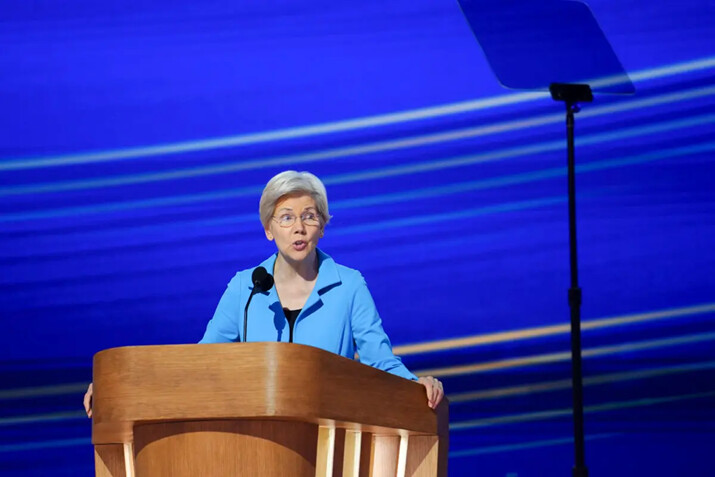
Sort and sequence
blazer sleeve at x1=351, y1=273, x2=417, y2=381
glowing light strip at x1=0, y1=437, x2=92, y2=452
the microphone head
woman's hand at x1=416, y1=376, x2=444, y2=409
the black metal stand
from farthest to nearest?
glowing light strip at x1=0, y1=437, x2=92, y2=452 < the black metal stand < blazer sleeve at x1=351, y1=273, x2=417, y2=381 < the microphone head < woman's hand at x1=416, y1=376, x2=444, y2=409

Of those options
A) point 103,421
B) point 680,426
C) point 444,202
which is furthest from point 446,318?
point 103,421

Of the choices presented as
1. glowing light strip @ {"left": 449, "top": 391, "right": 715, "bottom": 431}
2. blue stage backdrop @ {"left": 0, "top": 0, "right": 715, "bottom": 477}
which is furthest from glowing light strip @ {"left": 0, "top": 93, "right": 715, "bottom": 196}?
glowing light strip @ {"left": 449, "top": 391, "right": 715, "bottom": 431}

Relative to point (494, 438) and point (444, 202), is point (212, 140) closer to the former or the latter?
point (444, 202)

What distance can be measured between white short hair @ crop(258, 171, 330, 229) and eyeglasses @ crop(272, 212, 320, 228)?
2cm

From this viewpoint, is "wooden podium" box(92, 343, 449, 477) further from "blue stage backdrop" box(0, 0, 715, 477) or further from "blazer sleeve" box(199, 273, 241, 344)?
"blue stage backdrop" box(0, 0, 715, 477)

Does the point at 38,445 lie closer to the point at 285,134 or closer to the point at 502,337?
the point at 285,134

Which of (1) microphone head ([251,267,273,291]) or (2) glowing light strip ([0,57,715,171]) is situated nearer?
(1) microphone head ([251,267,273,291])

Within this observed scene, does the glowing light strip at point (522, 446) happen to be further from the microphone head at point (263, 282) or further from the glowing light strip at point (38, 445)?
the microphone head at point (263, 282)

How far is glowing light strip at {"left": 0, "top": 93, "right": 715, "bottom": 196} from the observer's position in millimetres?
3699

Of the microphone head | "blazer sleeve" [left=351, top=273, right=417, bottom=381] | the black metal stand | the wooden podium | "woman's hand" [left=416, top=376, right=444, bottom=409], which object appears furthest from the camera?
the black metal stand

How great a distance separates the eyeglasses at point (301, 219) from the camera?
2.31 meters

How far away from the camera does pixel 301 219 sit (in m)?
2.30

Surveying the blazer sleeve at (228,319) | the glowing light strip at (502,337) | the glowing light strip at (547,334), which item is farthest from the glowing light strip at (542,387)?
the blazer sleeve at (228,319)

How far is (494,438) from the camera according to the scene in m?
3.71
